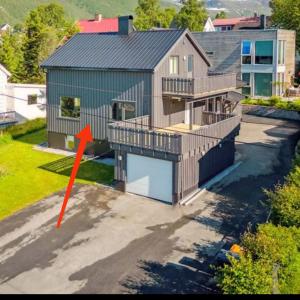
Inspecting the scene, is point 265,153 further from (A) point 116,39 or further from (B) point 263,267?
(B) point 263,267

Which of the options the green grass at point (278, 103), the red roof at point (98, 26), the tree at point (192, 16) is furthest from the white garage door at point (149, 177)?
the tree at point (192, 16)

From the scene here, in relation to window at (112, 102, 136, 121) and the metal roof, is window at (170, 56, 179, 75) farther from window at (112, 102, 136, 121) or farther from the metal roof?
window at (112, 102, 136, 121)

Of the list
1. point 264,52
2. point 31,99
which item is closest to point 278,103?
point 264,52

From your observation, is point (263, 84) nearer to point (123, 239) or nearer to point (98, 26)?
point (123, 239)

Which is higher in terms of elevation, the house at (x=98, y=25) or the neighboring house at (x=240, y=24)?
the neighboring house at (x=240, y=24)

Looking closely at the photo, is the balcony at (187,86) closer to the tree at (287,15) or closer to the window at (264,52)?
the window at (264,52)
